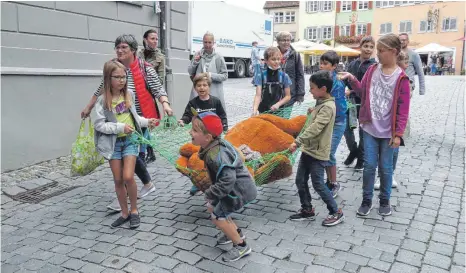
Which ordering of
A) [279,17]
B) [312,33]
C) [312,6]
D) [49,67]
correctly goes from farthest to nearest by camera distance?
[279,17] < [312,33] < [312,6] < [49,67]

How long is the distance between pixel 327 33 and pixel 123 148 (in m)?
48.3

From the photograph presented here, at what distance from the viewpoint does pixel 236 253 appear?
322 cm

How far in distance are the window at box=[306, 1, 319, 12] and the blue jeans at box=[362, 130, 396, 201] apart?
48.6m

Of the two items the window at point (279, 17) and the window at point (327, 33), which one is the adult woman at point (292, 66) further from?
the window at point (279, 17)

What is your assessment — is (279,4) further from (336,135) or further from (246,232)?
Result: (246,232)

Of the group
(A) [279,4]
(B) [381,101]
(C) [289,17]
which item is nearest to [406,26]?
(C) [289,17]

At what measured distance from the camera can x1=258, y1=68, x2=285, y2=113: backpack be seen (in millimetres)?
4945

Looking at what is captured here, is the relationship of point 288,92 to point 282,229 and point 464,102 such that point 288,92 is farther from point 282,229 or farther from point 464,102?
point 464,102

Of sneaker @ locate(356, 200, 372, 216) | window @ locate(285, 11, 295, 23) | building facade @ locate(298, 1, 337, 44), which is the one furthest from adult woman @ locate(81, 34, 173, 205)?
window @ locate(285, 11, 295, 23)

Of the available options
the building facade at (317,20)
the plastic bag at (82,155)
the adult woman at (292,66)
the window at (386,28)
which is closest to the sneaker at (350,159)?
the adult woman at (292,66)

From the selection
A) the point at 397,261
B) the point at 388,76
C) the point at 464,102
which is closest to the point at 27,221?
the point at 397,261

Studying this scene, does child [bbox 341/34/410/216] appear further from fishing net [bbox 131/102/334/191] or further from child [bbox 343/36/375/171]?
child [bbox 343/36/375/171]

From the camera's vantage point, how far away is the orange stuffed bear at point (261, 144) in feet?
12.3

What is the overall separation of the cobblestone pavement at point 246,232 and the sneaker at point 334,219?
0.20 ft
